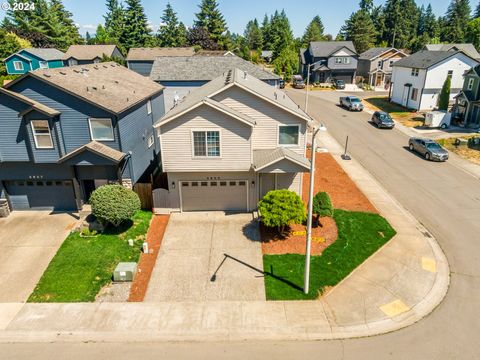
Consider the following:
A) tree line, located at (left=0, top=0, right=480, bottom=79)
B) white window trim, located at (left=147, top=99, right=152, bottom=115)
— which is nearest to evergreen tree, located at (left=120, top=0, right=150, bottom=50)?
tree line, located at (left=0, top=0, right=480, bottom=79)

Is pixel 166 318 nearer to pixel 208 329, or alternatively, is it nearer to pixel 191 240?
pixel 208 329

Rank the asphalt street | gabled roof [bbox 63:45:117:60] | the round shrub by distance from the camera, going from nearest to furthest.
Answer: the asphalt street → the round shrub → gabled roof [bbox 63:45:117:60]

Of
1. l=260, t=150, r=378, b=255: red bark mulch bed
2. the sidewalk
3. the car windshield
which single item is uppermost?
the car windshield

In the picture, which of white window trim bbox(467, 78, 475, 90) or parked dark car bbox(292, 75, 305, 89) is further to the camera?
parked dark car bbox(292, 75, 305, 89)

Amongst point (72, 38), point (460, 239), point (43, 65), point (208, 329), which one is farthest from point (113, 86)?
point (72, 38)

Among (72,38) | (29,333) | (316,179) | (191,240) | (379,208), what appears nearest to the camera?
(29,333)

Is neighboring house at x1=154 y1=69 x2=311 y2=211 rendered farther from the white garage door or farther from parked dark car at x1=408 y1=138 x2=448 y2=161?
parked dark car at x1=408 y1=138 x2=448 y2=161

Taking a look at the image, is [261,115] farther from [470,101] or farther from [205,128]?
[470,101]

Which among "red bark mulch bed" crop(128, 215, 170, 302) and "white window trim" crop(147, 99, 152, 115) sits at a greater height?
"white window trim" crop(147, 99, 152, 115)
